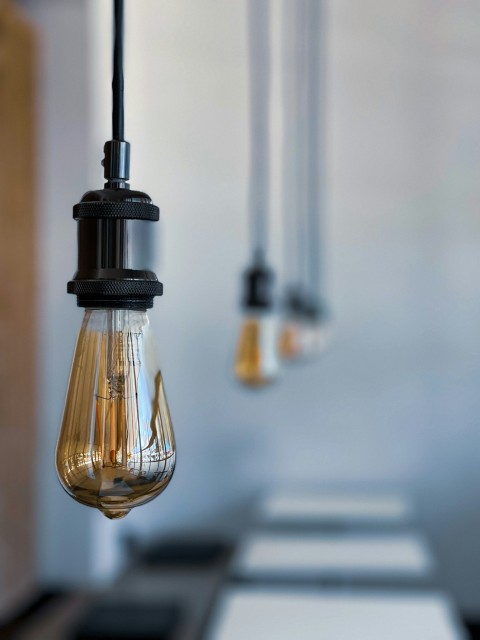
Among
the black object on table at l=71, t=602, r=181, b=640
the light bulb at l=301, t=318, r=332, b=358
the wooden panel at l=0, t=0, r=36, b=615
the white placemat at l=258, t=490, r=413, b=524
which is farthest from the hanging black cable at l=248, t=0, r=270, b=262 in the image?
the black object on table at l=71, t=602, r=181, b=640

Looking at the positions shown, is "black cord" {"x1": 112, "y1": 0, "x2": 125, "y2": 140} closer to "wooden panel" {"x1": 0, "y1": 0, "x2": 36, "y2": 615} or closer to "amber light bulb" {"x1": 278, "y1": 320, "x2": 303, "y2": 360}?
"amber light bulb" {"x1": 278, "y1": 320, "x2": 303, "y2": 360}

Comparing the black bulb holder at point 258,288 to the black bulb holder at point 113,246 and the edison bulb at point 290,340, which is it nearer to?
the edison bulb at point 290,340

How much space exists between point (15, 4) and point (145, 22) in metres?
0.62

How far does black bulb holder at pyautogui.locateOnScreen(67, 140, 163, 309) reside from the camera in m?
0.57

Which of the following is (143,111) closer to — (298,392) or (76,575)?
(298,392)

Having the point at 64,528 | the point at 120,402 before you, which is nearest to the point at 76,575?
the point at 64,528

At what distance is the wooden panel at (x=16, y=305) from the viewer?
3.90 m

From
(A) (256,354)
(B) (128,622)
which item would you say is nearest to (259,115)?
(B) (128,622)

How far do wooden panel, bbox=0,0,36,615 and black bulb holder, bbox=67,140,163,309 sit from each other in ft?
11.2

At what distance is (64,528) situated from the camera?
14.3 ft

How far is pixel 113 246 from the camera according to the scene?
1.91 feet

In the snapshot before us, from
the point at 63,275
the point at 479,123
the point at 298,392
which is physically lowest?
the point at 298,392

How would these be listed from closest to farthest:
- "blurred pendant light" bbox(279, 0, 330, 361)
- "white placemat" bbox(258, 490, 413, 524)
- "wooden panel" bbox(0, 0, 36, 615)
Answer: "white placemat" bbox(258, 490, 413, 524) → "wooden panel" bbox(0, 0, 36, 615) → "blurred pendant light" bbox(279, 0, 330, 361)

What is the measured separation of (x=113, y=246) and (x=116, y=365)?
81mm
